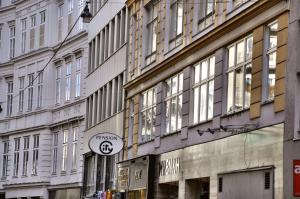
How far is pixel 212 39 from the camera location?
1102 inches

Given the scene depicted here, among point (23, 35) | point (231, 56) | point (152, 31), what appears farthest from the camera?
point (23, 35)

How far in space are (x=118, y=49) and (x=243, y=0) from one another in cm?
1811

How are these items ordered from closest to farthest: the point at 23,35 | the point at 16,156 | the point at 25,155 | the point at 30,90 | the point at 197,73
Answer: the point at 197,73, the point at 25,155, the point at 30,90, the point at 16,156, the point at 23,35

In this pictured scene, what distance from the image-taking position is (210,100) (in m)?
28.4

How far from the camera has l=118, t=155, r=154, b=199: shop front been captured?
113ft

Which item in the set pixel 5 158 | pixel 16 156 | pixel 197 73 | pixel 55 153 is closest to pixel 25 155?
pixel 16 156

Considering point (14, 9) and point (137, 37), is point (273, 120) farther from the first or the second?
point (14, 9)

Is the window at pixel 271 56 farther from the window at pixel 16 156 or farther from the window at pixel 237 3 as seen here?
the window at pixel 16 156

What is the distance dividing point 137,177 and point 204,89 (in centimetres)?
855

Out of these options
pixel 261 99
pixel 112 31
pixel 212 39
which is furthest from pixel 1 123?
pixel 261 99

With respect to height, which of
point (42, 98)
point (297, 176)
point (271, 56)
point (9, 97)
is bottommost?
point (297, 176)

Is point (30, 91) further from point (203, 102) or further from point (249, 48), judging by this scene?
point (249, 48)

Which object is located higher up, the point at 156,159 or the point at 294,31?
the point at 294,31

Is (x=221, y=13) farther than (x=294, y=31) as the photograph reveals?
Yes
